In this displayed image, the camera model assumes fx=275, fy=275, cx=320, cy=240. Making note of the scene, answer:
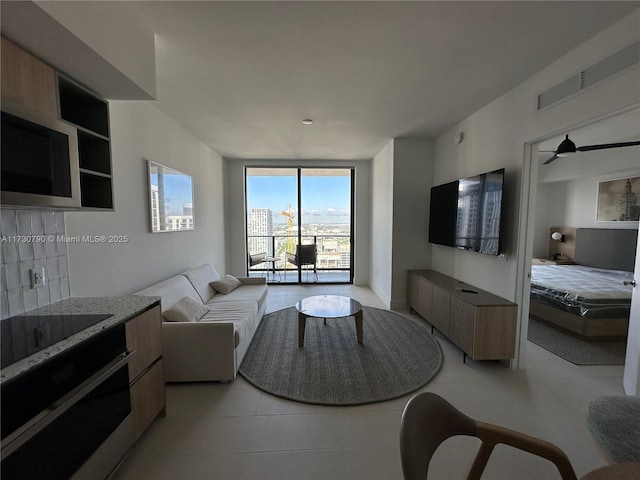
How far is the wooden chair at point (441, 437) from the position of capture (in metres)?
0.81

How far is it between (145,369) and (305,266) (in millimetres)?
4635

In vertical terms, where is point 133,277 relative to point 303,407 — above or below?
above

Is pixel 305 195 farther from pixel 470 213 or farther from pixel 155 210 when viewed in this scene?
pixel 470 213

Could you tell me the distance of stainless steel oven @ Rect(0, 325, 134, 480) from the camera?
39.1 inches

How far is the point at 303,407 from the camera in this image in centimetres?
211

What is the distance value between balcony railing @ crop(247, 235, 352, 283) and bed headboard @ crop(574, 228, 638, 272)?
4.36 metres

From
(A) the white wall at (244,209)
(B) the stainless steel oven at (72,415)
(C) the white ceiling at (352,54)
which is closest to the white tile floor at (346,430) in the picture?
(B) the stainless steel oven at (72,415)

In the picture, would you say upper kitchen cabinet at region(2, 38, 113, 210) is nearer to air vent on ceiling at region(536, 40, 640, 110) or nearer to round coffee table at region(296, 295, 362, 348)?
round coffee table at region(296, 295, 362, 348)

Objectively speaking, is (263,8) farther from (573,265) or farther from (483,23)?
(573,265)

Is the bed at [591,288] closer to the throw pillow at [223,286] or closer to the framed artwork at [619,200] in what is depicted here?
the framed artwork at [619,200]

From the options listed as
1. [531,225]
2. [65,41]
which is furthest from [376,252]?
[65,41]

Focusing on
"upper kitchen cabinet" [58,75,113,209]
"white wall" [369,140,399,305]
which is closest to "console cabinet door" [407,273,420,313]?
"white wall" [369,140,399,305]

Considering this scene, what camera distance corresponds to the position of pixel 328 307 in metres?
3.24

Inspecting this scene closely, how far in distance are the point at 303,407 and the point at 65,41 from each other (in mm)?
2599
